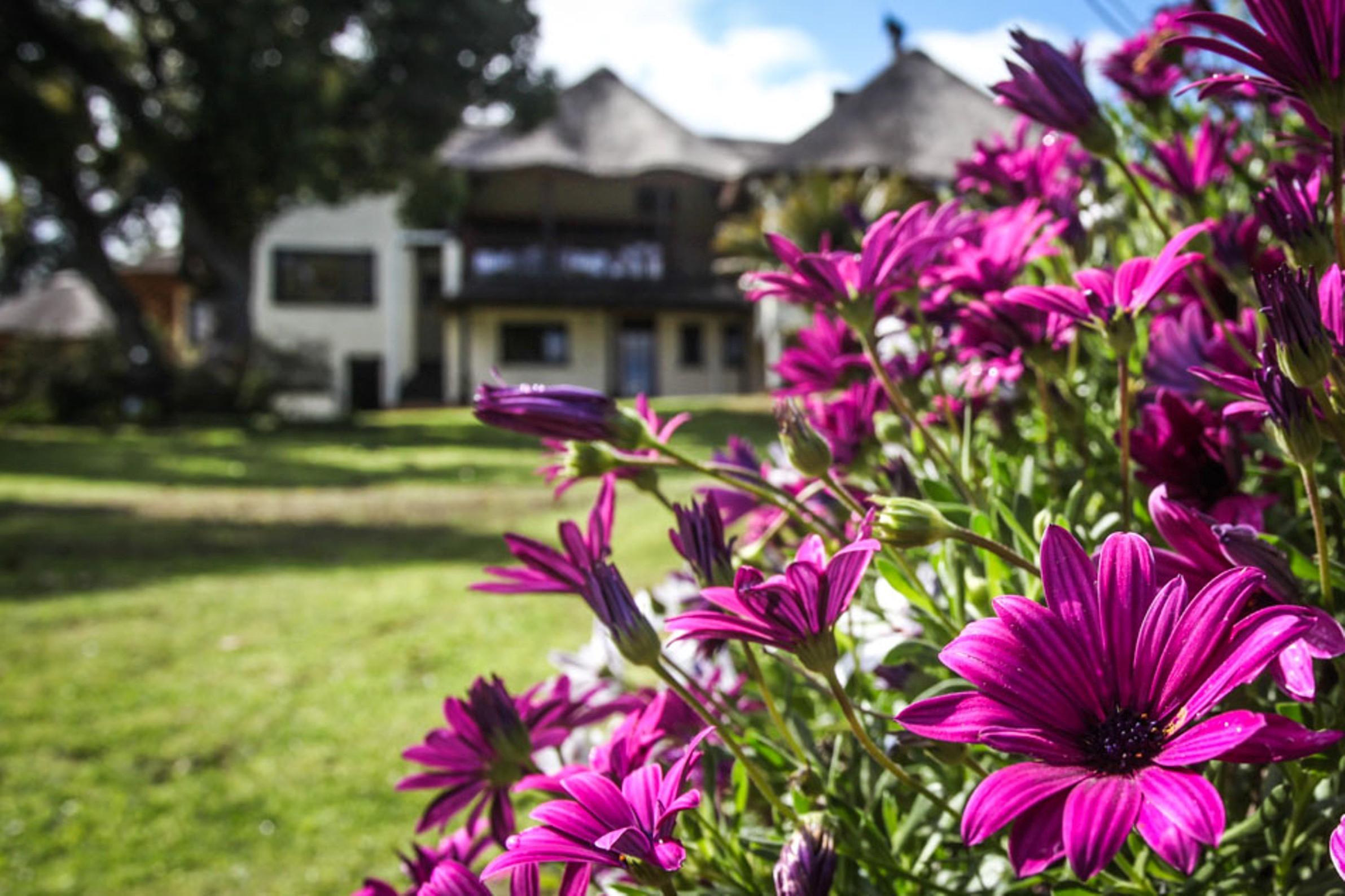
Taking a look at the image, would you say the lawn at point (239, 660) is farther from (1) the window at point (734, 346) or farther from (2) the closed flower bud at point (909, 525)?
(1) the window at point (734, 346)

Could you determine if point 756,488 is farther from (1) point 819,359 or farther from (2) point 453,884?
(1) point 819,359

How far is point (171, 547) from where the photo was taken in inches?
241

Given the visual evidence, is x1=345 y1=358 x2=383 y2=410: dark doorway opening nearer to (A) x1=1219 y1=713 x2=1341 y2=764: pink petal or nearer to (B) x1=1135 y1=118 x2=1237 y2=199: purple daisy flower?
(B) x1=1135 y1=118 x2=1237 y2=199: purple daisy flower

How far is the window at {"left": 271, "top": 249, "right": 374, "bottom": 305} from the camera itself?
19.4 m

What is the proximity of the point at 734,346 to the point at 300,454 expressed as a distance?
9734mm

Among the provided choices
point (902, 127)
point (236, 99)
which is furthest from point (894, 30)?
point (236, 99)

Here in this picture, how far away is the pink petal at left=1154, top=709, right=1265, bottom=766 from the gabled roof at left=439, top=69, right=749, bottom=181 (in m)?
16.3

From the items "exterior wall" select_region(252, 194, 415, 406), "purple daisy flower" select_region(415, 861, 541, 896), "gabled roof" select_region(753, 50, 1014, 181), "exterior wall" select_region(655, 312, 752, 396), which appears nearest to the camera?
"purple daisy flower" select_region(415, 861, 541, 896)

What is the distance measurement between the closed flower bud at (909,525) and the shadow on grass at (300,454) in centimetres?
700

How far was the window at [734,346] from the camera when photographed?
1911cm

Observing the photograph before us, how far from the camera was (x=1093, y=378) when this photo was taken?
1.08 metres

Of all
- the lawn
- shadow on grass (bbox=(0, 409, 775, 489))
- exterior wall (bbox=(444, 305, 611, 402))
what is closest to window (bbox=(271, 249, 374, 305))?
exterior wall (bbox=(444, 305, 611, 402))

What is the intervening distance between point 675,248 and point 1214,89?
18524 mm

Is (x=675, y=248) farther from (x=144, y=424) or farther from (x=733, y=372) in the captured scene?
(x=144, y=424)
